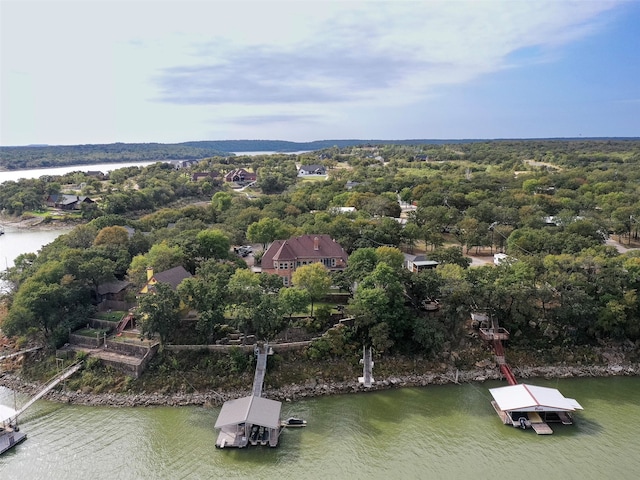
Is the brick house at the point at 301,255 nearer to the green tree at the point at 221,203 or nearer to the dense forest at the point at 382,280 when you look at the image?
the dense forest at the point at 382,280

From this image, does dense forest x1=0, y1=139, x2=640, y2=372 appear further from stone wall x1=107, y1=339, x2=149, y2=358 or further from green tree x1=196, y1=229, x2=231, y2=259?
stone wall x1=107, y1=339, x2=149, y2=358

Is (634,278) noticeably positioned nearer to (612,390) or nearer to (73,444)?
(612,390)

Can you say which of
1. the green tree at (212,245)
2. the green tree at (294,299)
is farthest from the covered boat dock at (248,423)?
the green tree at (212,245)

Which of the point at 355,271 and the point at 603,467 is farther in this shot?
the point at 355,271

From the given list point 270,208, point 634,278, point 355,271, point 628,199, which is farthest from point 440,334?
point 628,199

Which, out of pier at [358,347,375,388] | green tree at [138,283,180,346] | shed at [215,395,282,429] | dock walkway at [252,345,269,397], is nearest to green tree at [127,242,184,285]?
green tree at [138,283,180,346]

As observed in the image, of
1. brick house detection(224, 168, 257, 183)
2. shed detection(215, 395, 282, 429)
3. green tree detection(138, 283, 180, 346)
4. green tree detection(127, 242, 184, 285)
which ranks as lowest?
shed detection(215, 395, 282, 429)

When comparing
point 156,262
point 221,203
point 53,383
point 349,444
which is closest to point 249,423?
point 349,444

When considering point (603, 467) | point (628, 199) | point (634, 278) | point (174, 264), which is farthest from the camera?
point (628, 199)
